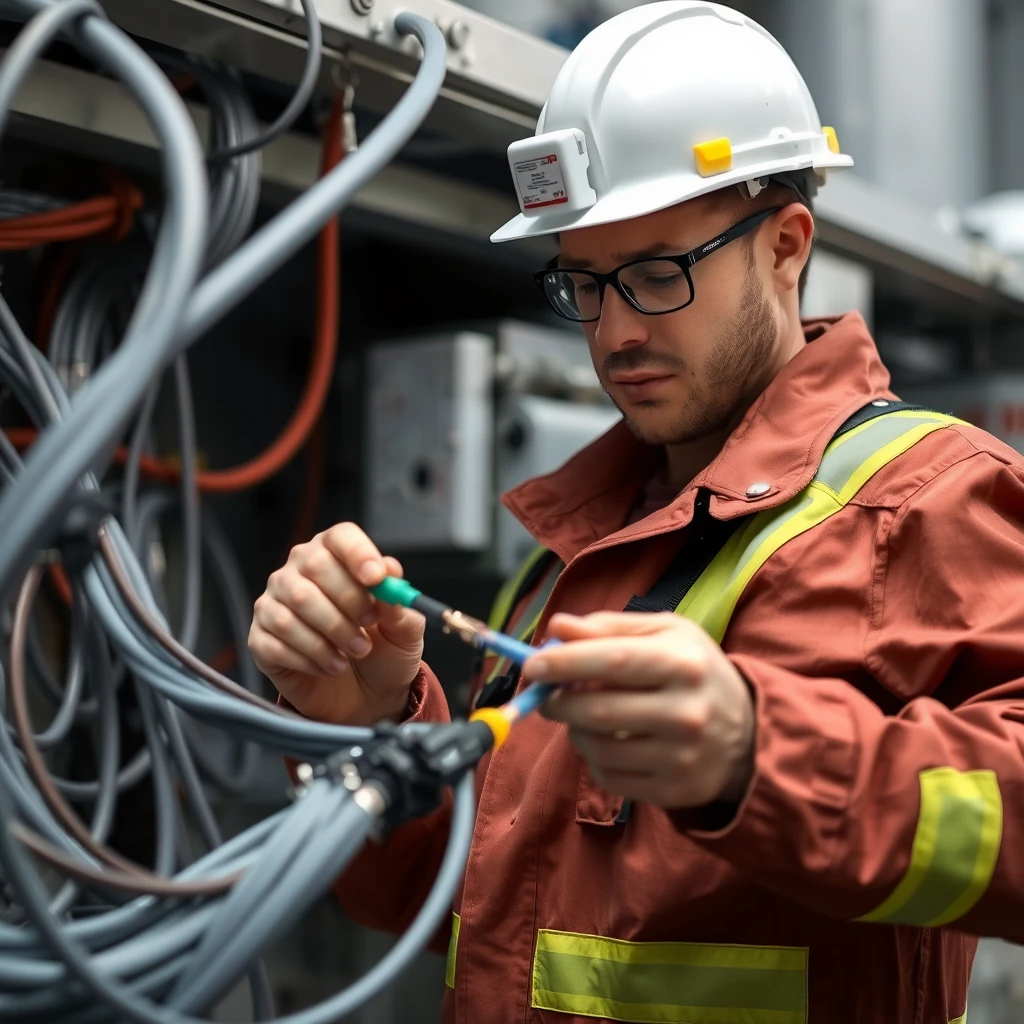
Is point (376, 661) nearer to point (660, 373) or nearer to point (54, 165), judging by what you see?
point (660, 373)

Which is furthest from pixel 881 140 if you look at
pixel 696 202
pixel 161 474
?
pixel 161 474

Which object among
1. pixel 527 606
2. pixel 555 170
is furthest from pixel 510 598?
pixel 555 170

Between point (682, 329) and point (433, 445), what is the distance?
2.13 feet

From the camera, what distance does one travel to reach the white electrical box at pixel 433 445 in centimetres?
164

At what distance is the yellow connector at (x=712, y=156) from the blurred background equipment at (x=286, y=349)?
0.25 m

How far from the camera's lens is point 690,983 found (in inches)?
36.6

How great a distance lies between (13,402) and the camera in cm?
148

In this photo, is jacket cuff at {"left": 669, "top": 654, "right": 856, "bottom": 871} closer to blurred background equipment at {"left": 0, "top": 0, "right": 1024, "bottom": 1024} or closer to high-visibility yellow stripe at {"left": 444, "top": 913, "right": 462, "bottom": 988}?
blurred background equipment at {"left": 0, "top": 0, "right": 1024, "bottom": 1024}

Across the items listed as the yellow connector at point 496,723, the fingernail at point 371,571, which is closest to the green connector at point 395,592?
the fingernail at point 371,571

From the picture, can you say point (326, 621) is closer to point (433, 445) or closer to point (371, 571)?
point (371, 571)

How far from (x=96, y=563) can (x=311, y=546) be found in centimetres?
15

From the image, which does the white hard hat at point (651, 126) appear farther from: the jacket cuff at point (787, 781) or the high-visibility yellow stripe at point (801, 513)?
the jacket cuff at point (787, 781)

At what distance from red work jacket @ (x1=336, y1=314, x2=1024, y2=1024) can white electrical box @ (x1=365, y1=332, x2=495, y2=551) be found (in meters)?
0.54

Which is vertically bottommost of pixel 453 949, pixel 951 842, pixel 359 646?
pixel 453 949
